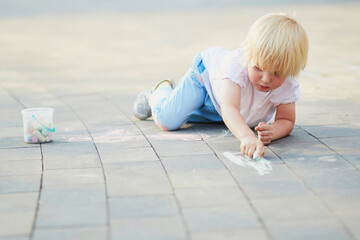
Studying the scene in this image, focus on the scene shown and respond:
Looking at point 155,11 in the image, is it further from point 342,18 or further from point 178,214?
point 178,214

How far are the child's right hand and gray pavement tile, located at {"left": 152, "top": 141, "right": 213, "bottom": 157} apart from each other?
0.76ft

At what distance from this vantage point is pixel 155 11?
51.9 ft

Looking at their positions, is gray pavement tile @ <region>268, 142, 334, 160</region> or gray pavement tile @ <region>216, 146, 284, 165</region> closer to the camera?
gray pavement tile @ <region>216, 146, 284, 165</region>

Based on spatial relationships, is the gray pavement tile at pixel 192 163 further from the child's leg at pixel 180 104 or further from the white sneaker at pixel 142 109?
the white sneaker at pixel 142 109

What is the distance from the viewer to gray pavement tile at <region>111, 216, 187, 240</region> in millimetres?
2398

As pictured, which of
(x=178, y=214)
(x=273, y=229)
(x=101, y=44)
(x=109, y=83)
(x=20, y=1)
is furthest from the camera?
(x=20, y=1)

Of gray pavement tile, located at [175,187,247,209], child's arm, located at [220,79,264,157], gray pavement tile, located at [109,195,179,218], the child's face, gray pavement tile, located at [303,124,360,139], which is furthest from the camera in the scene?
gray pavement tile, located at [303,124,360,139]

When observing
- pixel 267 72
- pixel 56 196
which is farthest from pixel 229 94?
pixel 56 196

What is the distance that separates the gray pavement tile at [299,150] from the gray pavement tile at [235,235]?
1.07 meters

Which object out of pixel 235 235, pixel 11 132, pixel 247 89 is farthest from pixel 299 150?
pixel 11 132

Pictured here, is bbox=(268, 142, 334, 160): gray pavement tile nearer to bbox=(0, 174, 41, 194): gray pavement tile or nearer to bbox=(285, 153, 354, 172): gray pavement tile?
bbox=(285, 153, 354, 172): gray pavement tile

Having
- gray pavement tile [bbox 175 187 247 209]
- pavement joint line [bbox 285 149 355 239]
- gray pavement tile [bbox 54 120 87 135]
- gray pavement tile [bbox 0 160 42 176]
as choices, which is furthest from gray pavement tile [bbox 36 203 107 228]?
gray pavement tile [bbox 54 120 87 135]

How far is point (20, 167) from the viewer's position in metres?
3.33

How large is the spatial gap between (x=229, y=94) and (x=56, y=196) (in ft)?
4.55
